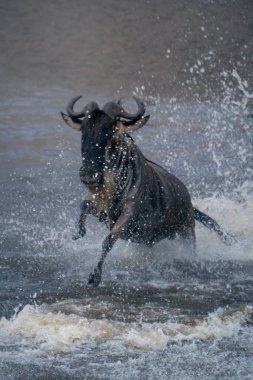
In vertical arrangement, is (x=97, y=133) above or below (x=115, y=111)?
below

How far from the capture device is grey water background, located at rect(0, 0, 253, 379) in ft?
23.3

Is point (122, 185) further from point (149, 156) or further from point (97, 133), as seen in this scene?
point (149, 156)

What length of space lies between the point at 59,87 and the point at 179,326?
38.8 ft

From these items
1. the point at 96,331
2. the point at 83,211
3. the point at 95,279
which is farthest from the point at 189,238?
the point at 96,331

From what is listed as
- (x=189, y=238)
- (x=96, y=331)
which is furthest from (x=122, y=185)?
(x=96, y=331)

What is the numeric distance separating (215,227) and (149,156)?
171 inches

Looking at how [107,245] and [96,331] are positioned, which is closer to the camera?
[96,331]

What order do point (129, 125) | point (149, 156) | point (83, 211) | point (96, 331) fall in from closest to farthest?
point (96, 331) → point (129, 125) → point (83, 211) → point (149, 156)

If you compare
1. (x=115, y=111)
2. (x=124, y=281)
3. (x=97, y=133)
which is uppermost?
(x=115, y=111)

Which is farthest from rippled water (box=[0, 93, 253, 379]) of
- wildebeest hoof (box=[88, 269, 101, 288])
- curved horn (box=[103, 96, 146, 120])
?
curved horn (box=[103, 96, 146, 120])

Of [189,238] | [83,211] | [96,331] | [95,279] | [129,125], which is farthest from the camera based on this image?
[189,238]

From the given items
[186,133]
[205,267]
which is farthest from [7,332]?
[186,133]

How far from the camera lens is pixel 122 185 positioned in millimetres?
8852

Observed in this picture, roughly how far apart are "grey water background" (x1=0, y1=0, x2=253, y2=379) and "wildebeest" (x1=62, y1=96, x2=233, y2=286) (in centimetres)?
38
